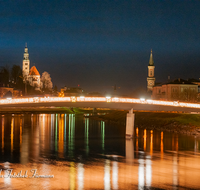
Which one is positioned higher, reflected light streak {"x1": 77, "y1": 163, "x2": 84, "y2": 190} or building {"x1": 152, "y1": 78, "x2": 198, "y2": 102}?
building {"x1": 152, "y1": 78, "x2": 198, "y2": 102}

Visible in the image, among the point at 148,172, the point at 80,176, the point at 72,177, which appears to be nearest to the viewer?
the point at 72,177

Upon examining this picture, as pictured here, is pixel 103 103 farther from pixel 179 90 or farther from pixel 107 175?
pixel 179 90

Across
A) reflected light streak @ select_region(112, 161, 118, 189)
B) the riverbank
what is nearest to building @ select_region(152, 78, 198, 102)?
the riverbank

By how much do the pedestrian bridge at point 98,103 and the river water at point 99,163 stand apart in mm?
7239

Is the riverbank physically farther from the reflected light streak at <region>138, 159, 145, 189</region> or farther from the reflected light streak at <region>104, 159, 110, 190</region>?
the reflected light streak at <region>104, 159, 110, 190</region>

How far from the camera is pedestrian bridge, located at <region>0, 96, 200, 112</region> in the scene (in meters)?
62.1

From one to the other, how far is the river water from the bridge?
23.2 ft

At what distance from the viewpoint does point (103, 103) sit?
67438 mm

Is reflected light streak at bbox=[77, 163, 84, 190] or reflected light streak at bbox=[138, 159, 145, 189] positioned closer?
reflected light streak at bbox=[77, 163, 84, 190]

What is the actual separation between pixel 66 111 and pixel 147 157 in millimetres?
118589

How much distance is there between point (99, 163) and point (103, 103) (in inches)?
1001

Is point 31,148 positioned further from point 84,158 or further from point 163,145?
point 163,145

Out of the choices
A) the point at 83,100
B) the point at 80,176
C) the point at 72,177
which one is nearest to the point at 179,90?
the point at 83,100

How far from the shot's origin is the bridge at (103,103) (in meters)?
62.2
